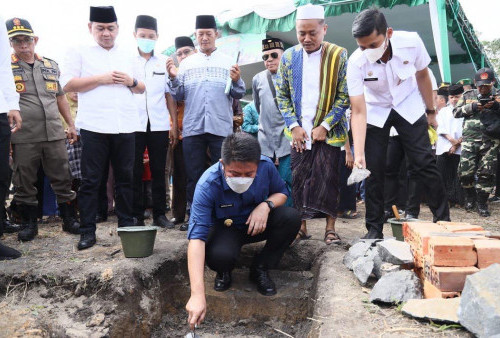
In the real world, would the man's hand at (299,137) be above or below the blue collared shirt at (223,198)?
above

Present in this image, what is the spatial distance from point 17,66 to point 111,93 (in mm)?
1044

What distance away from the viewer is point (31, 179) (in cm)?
371

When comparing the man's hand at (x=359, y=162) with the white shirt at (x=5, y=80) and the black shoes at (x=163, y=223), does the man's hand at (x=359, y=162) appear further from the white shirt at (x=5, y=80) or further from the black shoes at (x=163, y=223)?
the white shirt at (x=5, y=80)

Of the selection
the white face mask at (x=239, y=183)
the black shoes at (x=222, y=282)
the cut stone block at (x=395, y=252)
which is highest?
the white face mask at (x=239, y=183)

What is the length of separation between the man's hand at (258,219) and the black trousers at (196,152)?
1.23 meters

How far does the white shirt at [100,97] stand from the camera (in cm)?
330

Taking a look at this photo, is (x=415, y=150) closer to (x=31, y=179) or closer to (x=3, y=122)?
(x=3, y=122)

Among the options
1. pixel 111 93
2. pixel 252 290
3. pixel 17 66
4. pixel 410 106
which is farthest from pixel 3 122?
pixel 410 106

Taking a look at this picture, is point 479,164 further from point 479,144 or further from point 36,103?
point 36,103

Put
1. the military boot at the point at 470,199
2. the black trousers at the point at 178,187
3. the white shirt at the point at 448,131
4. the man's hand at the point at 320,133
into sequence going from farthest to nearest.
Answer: the white shirt at the point at 448,131 < the military boot at the point at 470,199 < the black trousers at the point at 178,187 < the man's hand at the point at 320,133

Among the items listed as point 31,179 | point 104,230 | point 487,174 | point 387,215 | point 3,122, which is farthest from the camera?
point 487,174

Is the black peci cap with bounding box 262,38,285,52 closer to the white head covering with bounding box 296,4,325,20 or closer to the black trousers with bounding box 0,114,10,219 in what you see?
the white head covering with bounding box 296,4,325,20

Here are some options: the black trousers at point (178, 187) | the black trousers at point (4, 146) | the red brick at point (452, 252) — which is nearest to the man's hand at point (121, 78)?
the black trousers at point (4, 146)

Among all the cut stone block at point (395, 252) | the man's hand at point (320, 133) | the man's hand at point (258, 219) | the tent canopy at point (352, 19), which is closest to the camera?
the cut stone block at point (395, 252)
